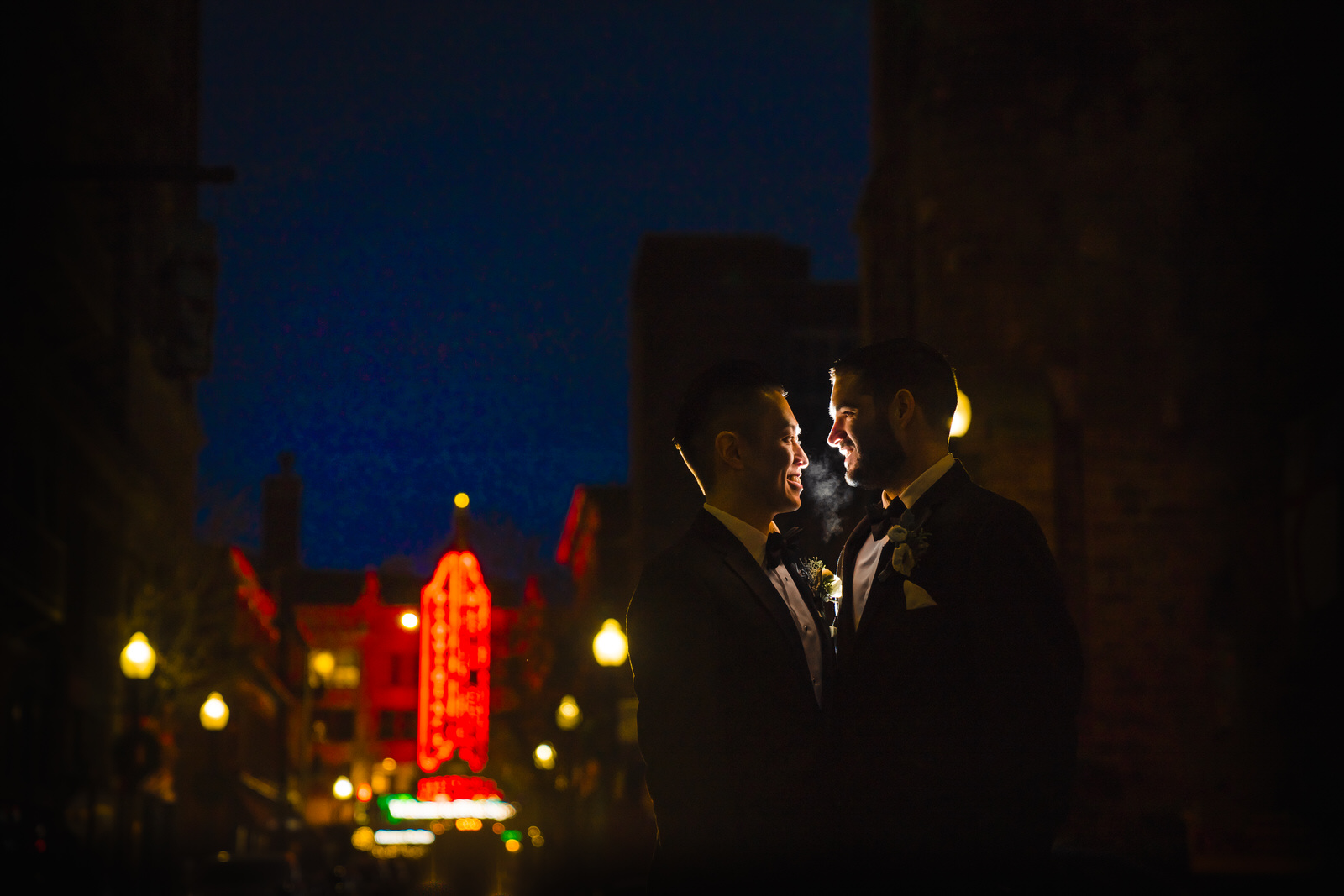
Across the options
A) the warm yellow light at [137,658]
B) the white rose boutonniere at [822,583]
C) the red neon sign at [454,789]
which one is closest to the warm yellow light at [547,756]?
the warm yellow light at [137,658]

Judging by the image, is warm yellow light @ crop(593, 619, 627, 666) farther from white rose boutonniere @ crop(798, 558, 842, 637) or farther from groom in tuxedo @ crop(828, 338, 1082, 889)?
groom in tuxedo @ crop(828, 338, 1082, 889)

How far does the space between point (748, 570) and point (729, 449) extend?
0.93 ft

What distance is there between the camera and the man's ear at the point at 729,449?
3.59 meters

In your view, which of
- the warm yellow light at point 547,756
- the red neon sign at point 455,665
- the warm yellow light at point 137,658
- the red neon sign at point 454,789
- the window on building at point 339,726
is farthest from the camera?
the window on building at point 339,726

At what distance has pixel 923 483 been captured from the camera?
357cm

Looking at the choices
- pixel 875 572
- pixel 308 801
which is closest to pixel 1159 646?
pixel 875 572

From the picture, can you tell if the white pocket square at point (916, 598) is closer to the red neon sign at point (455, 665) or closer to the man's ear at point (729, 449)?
the man's ear at point (729, 449)

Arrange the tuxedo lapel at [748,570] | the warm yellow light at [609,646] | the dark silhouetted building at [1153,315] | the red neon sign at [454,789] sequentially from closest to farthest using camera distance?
1. the tuxedo lapel at [748,570]
2. the warm yellow light at [609,646]
3. the dark silhouetted building at [1153,315]
4. the red neon sign at [454,789]

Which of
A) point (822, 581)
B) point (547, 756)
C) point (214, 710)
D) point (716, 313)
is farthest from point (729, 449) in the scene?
point (716, 313)

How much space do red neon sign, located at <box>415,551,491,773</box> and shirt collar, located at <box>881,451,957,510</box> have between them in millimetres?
48986

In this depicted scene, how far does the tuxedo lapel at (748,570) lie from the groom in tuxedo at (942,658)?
15 centimetres

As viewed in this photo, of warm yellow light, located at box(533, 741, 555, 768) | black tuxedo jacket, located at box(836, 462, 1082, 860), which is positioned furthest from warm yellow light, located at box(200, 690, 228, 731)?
black tuxedo jacket, located at box(836, 462, 1082, 860)

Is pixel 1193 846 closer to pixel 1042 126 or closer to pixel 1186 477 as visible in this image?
pixel 1186 477

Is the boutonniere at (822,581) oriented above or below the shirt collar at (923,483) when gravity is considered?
below
